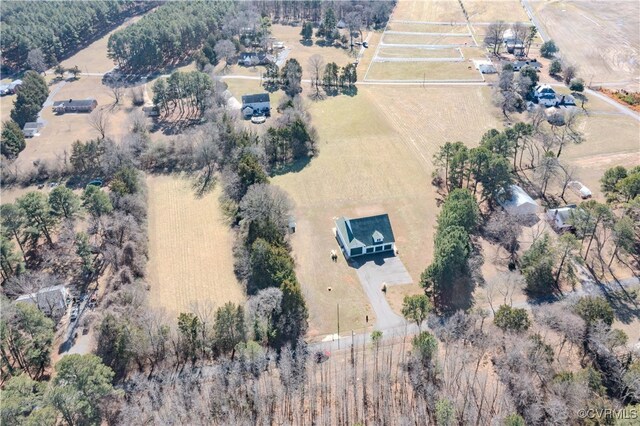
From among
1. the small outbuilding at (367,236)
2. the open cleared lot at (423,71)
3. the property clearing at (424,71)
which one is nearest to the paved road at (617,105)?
the property clearing at (424,71)

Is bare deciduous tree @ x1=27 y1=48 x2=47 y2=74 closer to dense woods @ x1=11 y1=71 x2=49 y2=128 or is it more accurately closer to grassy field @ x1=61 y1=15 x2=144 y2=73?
grassy field @ x1=61 y1=15 x2=144 y2=73

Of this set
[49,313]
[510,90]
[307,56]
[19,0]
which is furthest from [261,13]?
[49,313]

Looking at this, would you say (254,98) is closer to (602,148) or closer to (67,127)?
(67,127)

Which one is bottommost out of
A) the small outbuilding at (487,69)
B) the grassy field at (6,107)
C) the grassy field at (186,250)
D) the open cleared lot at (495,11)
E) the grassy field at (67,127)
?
the grassy field at (6,107)

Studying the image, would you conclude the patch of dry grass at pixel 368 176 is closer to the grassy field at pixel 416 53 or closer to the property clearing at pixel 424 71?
the property clearing at pixel 424 71

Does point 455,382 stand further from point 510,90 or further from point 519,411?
point 510,90

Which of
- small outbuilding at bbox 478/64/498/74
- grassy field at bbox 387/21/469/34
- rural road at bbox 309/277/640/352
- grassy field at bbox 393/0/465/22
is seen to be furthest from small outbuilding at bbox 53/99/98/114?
grassy field at bbox 393/0/465/22
